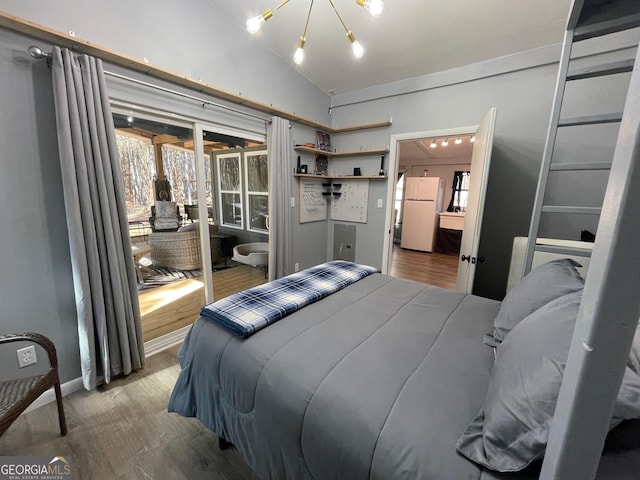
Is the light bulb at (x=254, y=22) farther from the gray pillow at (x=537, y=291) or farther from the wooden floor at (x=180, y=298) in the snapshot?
the wooden floor at (x=180, y=298)

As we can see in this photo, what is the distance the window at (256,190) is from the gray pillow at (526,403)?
3862mm

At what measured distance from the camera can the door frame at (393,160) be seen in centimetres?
287

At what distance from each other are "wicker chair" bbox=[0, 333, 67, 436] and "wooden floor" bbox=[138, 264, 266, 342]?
3.16ft

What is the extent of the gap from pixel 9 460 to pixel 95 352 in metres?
0.61

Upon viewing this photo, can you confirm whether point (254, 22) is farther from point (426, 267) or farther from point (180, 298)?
point (426, 267)

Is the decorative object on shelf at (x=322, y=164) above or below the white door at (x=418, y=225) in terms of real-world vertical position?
above

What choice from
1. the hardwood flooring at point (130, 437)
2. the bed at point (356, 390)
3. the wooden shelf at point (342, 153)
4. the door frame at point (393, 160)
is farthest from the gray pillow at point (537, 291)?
the wooden shelf at point (342, 153)

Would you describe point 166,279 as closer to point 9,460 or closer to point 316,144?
point 9,460

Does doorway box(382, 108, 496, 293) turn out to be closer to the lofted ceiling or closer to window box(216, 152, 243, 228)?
the lofted ceiling

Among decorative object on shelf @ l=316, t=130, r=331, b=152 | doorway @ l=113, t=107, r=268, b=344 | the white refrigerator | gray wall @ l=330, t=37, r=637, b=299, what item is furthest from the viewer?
the white refrigerator

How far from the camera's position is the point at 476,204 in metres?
2.28

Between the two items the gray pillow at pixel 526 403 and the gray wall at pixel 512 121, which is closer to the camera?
the gray pillow at pixel 526 403

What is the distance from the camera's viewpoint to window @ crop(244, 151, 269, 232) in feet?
14.3

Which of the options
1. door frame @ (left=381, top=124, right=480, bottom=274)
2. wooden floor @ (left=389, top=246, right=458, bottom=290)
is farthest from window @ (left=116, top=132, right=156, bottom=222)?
wooden floor @ (left=389, top=246, right=458, bottom=290)
